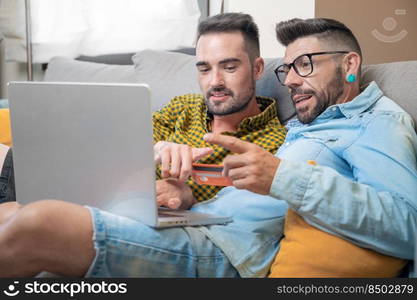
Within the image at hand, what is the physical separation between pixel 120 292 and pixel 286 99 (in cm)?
89

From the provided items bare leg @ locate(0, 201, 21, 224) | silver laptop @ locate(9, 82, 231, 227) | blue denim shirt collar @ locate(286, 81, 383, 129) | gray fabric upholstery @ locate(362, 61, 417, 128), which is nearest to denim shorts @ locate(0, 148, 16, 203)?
bare leg @ locate(0, 201, 21, 224)

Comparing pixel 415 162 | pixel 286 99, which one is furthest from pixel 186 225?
pixel 286 99

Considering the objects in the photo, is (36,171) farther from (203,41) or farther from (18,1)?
(18,1)

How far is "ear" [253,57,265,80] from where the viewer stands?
1.74m

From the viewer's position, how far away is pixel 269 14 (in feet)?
9.08

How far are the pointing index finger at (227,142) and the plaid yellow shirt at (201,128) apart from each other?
1.56 feet

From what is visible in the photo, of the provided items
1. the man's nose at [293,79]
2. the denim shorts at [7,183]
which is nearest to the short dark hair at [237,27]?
the man's nose at [293,79]

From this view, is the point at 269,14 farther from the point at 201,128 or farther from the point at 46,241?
the point at 46,241

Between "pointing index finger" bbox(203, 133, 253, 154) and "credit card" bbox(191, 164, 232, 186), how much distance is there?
80mm

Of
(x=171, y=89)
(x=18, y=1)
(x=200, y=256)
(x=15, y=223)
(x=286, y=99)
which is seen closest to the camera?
(x=15, y=223)

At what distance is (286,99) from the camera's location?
1.73 metres

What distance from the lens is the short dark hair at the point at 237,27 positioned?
173 centimetres

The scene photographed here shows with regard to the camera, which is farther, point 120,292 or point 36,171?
point 36,171

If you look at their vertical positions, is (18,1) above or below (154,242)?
above
